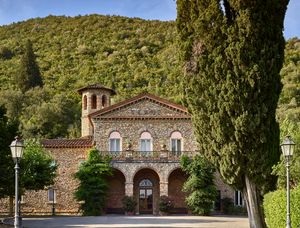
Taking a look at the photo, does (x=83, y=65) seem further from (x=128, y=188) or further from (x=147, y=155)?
(x=128, y=188)

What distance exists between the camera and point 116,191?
4950 cm

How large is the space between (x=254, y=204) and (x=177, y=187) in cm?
2715

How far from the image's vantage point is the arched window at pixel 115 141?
4916 cm

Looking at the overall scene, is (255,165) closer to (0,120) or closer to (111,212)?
(0,120)

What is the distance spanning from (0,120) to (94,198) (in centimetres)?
1515

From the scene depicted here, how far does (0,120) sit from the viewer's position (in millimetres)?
32469

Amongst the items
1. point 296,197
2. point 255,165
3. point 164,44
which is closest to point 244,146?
point 255,165

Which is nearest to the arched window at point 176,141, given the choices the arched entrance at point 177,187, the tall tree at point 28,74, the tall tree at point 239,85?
the arched entrance at point 177,187

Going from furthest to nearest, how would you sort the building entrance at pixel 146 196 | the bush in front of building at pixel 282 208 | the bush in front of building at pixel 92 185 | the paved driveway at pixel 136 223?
the building entrance at pixel 146 196
the bush in front of building at pixel 92 185
the paved driveway at pixel 136 223
the bush in front of building at pixel 282 208

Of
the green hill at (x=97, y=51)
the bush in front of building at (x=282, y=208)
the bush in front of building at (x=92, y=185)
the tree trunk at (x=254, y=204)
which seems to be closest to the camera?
the bush in front of building at (x=282, y=208)

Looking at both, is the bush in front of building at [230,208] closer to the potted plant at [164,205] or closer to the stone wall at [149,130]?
the potted plant at [164,205]

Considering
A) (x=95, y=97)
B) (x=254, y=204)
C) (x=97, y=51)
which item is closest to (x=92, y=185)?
(x=95, y=97)

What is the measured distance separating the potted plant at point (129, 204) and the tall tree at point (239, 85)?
24.3m

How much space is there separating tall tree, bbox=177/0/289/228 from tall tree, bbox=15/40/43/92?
210 ft
